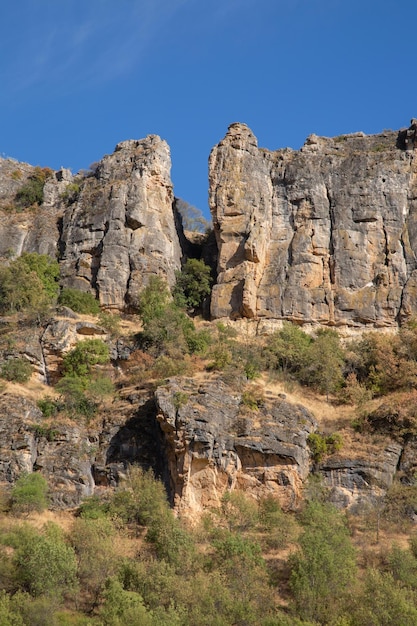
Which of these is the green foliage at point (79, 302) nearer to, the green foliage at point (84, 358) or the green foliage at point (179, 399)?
the green foliage at point (84, 358)

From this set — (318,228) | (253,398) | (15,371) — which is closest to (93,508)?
(253,398)

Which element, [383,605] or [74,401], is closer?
[383,605]

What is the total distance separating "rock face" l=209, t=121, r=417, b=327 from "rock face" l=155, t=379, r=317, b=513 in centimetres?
1207

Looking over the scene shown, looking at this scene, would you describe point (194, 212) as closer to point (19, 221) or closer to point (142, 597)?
point (19, 221)

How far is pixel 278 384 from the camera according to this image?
40562 mm

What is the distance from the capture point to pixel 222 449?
3419cm

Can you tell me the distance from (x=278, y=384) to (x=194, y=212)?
31.3 m

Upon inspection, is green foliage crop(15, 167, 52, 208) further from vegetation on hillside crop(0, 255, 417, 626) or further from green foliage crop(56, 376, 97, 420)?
green foliage crop(56, 376, 97, 420)

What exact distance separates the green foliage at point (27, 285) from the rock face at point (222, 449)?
11.7 metres

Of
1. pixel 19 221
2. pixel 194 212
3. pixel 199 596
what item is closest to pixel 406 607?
A: pixel 199 596

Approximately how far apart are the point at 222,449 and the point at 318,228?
1918cm

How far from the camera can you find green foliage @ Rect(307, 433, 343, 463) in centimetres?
3575

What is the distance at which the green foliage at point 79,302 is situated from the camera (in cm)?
4559

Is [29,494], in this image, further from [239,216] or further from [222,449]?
[239,216]
